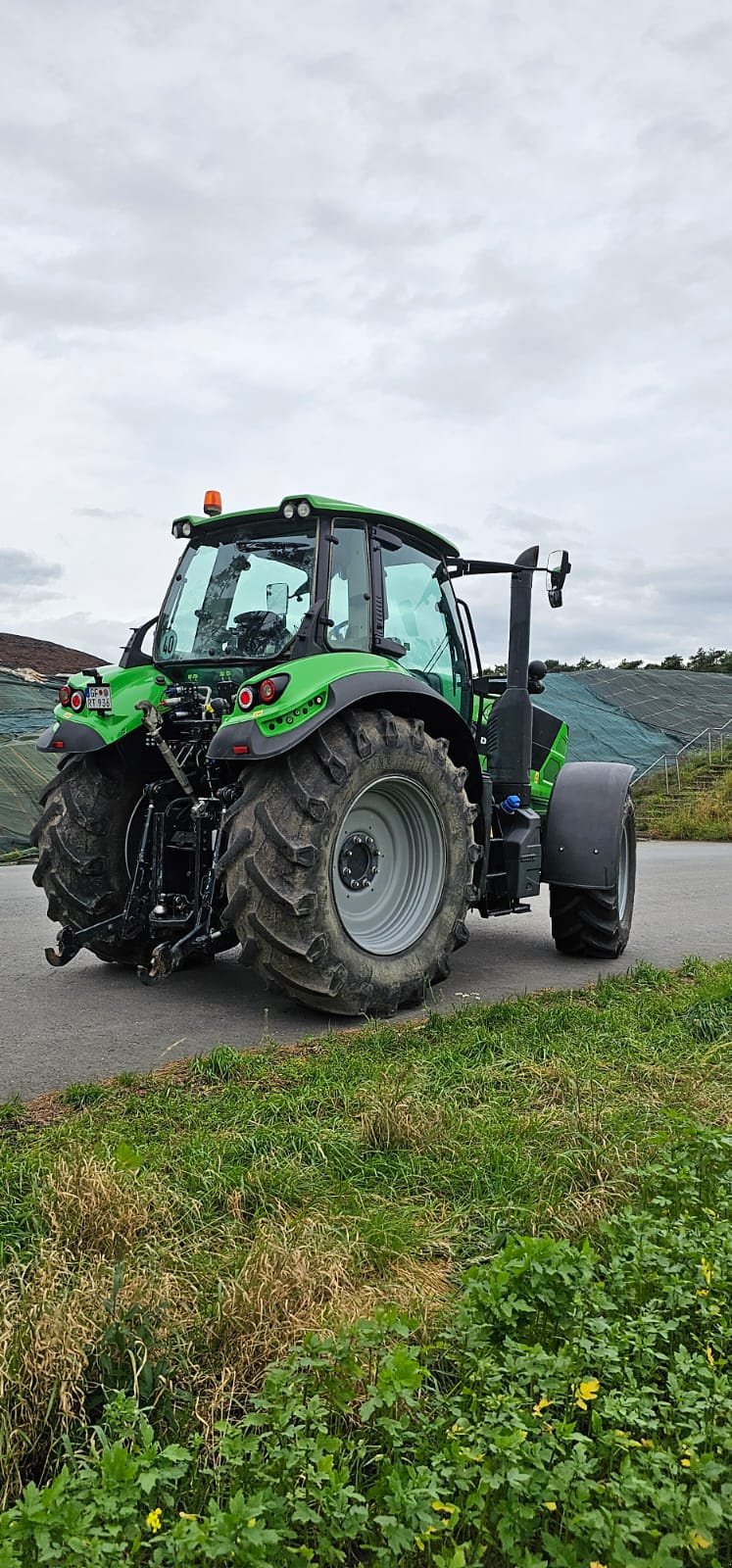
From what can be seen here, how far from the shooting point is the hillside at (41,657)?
1964 cm

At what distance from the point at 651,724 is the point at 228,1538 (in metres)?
28.6

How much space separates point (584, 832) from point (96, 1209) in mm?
4905

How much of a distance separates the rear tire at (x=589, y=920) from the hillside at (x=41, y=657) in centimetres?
1361

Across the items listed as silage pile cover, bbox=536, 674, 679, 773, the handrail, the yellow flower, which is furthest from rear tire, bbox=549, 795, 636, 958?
silage pile cover, bbox=536, 674, 679, 773

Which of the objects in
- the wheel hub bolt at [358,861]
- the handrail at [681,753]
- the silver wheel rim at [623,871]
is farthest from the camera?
the handrail at [681,753]

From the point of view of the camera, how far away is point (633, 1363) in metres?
2.20

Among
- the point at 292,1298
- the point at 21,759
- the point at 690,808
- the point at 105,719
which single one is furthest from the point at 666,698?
the point at 292,1298

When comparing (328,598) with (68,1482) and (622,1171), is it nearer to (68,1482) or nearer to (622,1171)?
(622,1171)

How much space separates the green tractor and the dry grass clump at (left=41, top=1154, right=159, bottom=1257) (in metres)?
2.21

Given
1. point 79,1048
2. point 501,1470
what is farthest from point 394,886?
point 501,1470

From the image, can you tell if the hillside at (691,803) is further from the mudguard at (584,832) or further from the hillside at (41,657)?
the mudguard at (584,832)

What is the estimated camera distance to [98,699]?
5.79 meters

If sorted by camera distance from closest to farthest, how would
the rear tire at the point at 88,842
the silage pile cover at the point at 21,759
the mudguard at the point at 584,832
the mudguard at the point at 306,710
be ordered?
the mudguard at the point at 306,710 → the rear tire at the point at 88,842 → the mudguard at the point at 584,832 → the silage pile cover at the point at 21,759

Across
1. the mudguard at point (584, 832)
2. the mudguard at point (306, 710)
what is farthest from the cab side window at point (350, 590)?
the mudguard at point (584, 832)
